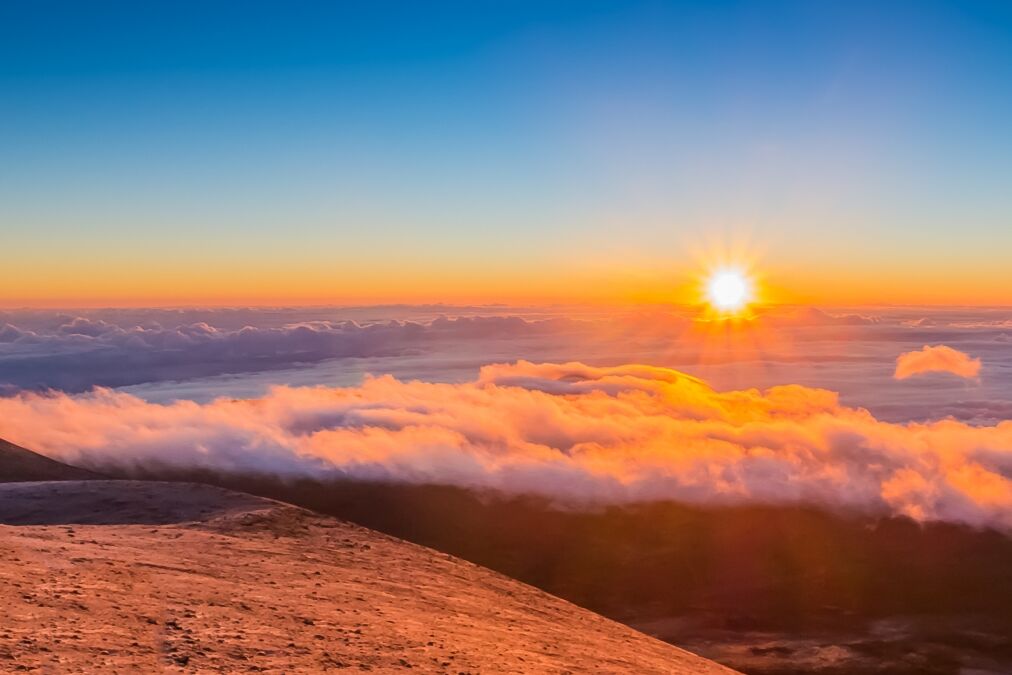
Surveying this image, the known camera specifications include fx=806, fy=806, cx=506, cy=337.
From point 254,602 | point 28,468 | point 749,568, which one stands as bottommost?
point 254,602

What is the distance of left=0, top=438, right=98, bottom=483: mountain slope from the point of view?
5084 cm

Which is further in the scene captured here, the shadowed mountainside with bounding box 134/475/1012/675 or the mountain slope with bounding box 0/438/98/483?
the mountain slope with bounding box 0/438/98/483

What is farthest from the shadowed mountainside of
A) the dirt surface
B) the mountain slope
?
the mountain slope

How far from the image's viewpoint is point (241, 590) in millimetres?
18000

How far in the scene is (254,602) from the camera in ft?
55.7

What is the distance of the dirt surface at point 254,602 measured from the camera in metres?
12.6

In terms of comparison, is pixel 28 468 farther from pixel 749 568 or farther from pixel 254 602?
pixel 749 568

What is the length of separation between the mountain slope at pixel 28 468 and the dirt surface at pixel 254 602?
2258 cm

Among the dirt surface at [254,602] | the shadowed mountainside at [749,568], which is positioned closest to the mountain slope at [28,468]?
the dirt surface at [254,602]

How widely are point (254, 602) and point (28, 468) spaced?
4425 centimetres

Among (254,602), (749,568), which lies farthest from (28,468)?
(749,568)

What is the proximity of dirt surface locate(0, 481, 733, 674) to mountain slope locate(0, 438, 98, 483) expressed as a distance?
2258 centimetres

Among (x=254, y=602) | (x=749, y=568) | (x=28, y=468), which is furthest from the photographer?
(x=749, y=568)

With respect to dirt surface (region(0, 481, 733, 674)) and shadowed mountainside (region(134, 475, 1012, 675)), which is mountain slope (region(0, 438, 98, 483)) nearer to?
dirt surface (region(0, 481, 733, 674))
